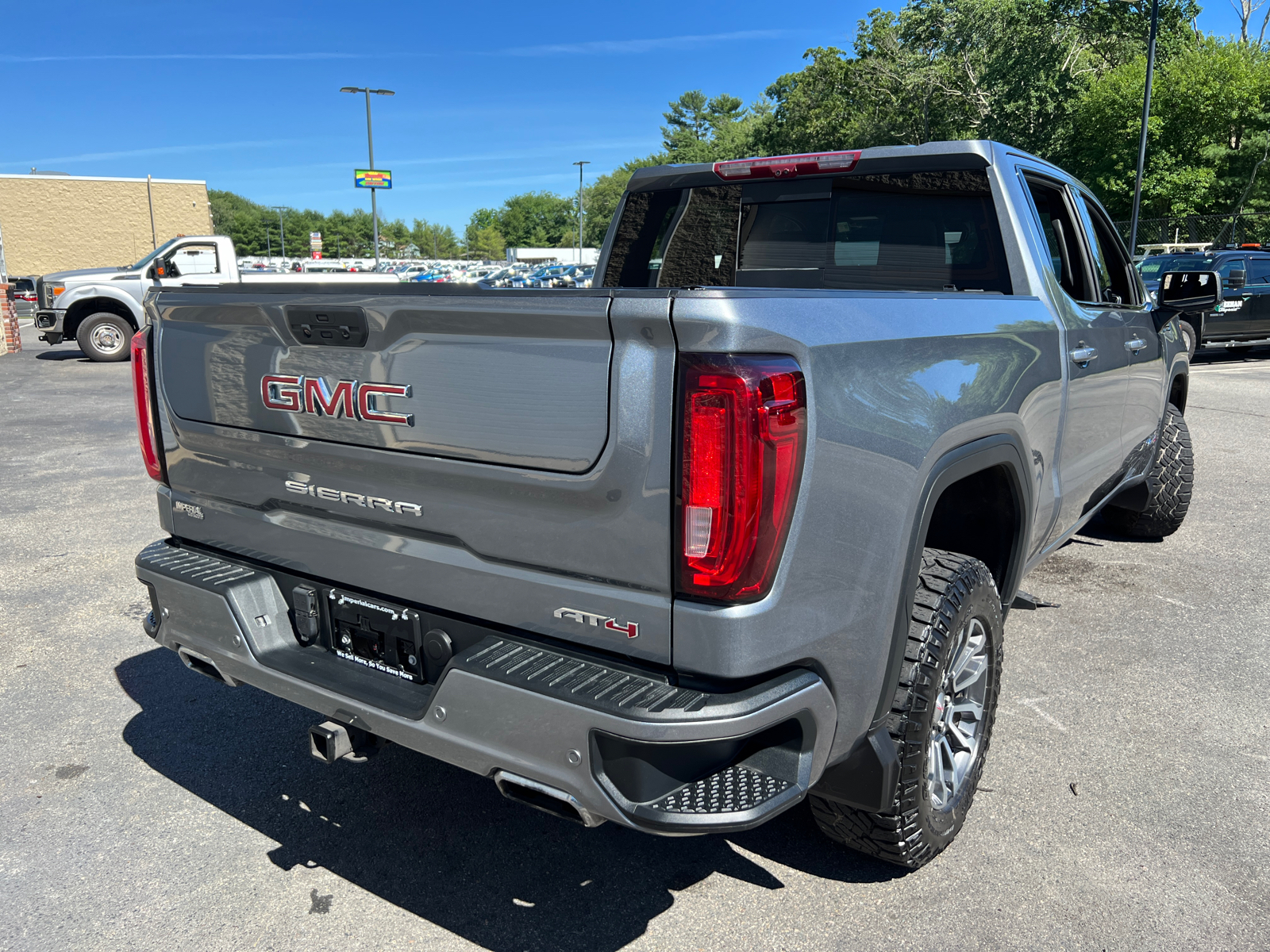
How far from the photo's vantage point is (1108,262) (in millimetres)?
4391

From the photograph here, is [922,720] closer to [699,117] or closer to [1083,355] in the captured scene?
[1083,355]

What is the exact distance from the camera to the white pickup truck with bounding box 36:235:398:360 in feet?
50.3

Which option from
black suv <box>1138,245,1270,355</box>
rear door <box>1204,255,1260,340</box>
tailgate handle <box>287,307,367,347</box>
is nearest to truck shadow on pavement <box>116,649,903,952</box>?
tailgate handle <box>287,307,367,347</box>

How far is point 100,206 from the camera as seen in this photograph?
5003 cm

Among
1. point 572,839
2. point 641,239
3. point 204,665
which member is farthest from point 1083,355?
point 204,665

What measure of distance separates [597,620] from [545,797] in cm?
40

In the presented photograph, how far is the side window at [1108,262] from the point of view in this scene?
13.3 ft

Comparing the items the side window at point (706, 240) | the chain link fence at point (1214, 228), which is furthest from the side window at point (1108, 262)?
the chain link fence at point (1214, 228)

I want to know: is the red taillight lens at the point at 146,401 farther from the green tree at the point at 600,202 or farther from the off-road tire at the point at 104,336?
the green tree at the point at 600,202

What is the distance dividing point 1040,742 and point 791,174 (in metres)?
2.30

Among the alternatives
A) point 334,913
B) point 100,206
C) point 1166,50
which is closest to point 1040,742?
point 334,913

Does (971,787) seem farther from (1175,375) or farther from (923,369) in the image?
(1175,375)

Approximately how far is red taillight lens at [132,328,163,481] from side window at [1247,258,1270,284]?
17942 millimetres

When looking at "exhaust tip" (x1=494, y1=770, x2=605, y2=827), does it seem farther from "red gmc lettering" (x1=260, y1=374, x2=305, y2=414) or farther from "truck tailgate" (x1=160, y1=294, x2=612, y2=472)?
"red gmc lettering" (x1=260, y1=374, x2=305, y2=414)
